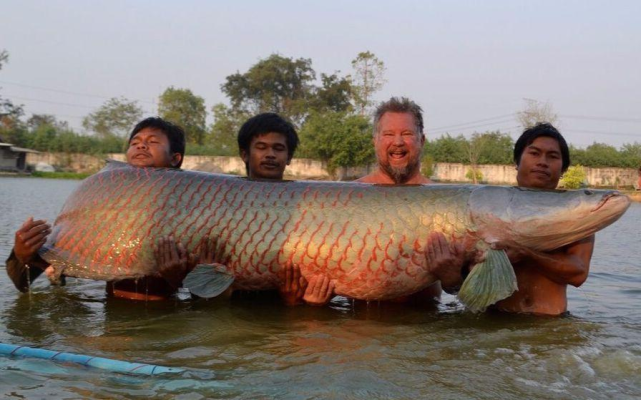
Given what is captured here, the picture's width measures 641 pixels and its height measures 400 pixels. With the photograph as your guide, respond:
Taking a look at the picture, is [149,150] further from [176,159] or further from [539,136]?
[539,136]

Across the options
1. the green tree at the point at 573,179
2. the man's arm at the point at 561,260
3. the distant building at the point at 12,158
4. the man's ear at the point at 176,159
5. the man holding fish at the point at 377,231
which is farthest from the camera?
the distant building at the point at 12,158

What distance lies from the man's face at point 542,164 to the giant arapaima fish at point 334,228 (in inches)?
18.7

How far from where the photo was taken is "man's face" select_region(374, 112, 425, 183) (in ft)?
14.6

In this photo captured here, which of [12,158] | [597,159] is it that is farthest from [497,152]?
[12,158]

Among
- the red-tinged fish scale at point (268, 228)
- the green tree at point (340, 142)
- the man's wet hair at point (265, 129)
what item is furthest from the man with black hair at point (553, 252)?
the green tree at point (340, 142)

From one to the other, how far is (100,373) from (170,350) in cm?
49

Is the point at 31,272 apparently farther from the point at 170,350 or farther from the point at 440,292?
the point at 440,292

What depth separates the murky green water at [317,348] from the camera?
8.93 feet

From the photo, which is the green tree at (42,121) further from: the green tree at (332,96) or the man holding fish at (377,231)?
the man holding fish at (377,231)

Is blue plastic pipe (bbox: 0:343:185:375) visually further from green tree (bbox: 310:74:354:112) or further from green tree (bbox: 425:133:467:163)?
green tree (bbox: 310:74:354:112)

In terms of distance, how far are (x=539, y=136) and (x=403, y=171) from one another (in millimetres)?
978

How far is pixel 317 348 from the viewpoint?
3389 mm

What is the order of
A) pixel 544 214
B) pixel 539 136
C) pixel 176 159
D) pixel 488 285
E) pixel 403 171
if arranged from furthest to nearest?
1. pixel 176 159
2. pixel 403 171
3. pixel 539 136
4. pixel 544 214
5. pixel 488 285

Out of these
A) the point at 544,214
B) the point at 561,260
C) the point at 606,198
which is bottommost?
the point at 561,260
